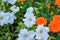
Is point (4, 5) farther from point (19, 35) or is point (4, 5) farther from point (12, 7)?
point (19, 35)

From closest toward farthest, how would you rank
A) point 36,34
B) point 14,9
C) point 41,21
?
1. point 36,34
2. point 41,21
3. point 14,9

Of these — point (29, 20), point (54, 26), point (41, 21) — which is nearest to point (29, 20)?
point (29, 20)

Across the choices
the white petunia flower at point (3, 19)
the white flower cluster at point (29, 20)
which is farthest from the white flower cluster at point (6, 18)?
Answer: the white flower cluster at point (29, 20)

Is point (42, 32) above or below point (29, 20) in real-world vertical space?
below

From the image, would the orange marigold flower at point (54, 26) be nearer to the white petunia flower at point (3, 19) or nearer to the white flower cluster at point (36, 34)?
the white flower cluster at point (36, 34)

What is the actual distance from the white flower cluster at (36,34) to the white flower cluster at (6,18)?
18 centimetres

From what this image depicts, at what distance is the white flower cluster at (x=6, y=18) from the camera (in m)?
1.90

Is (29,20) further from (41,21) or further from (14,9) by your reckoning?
(14,9)

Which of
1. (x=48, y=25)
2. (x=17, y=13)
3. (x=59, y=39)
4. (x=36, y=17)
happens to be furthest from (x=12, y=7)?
(x=59, y=39)

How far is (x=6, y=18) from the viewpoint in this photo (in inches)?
75.0

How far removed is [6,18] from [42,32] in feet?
1.11

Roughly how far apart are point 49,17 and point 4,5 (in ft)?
1.45

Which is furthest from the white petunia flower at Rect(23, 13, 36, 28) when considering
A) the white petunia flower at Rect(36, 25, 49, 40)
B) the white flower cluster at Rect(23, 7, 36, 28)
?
the white petunia flower at Rect(36, 25, 49, 40)

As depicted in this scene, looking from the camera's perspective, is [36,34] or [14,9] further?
[14,9]
